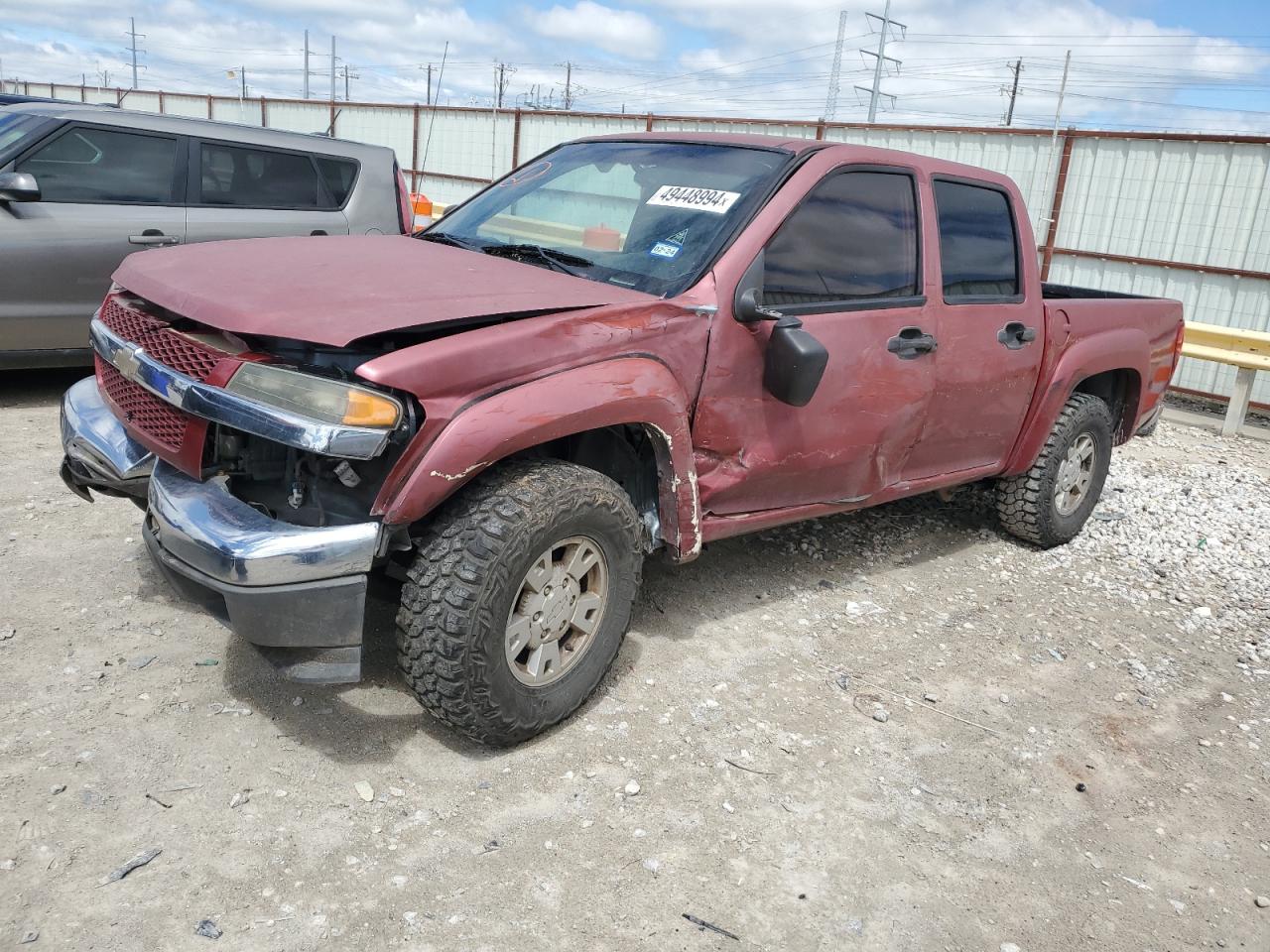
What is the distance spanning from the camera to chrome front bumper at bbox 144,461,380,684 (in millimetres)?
2531

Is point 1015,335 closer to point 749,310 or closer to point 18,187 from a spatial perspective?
point 749,310

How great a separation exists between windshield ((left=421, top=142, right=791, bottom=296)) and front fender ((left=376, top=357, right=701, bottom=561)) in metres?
0.40

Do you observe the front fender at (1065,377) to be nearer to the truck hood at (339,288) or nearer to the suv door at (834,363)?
the suv door at (834,363)

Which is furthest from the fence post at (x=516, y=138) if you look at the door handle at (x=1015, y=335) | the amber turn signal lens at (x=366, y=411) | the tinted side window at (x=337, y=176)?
the amber turn signal lens at (x=366, y=411)

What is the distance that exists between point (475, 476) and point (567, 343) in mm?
459

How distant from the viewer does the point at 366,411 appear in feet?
8.15

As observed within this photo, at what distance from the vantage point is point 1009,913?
2.62m

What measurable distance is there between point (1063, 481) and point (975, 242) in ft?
5.08

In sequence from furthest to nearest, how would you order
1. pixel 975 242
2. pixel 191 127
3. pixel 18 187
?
pixel 191 127
pixel 18 187
pixel 975 242

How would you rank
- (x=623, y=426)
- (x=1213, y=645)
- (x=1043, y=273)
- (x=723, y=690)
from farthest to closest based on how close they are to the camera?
(x=1043, y=273) → (x=1213, y=645) → (x=723, y=690) → (x=623, y=426)

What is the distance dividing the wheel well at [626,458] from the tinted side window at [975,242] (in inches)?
63.7

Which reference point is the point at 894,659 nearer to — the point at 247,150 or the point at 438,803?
the point at 438,803

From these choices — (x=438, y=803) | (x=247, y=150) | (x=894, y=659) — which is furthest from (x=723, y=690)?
(x=247, y=150)

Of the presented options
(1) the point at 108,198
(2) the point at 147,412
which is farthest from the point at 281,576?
(1) the point at 108,198
